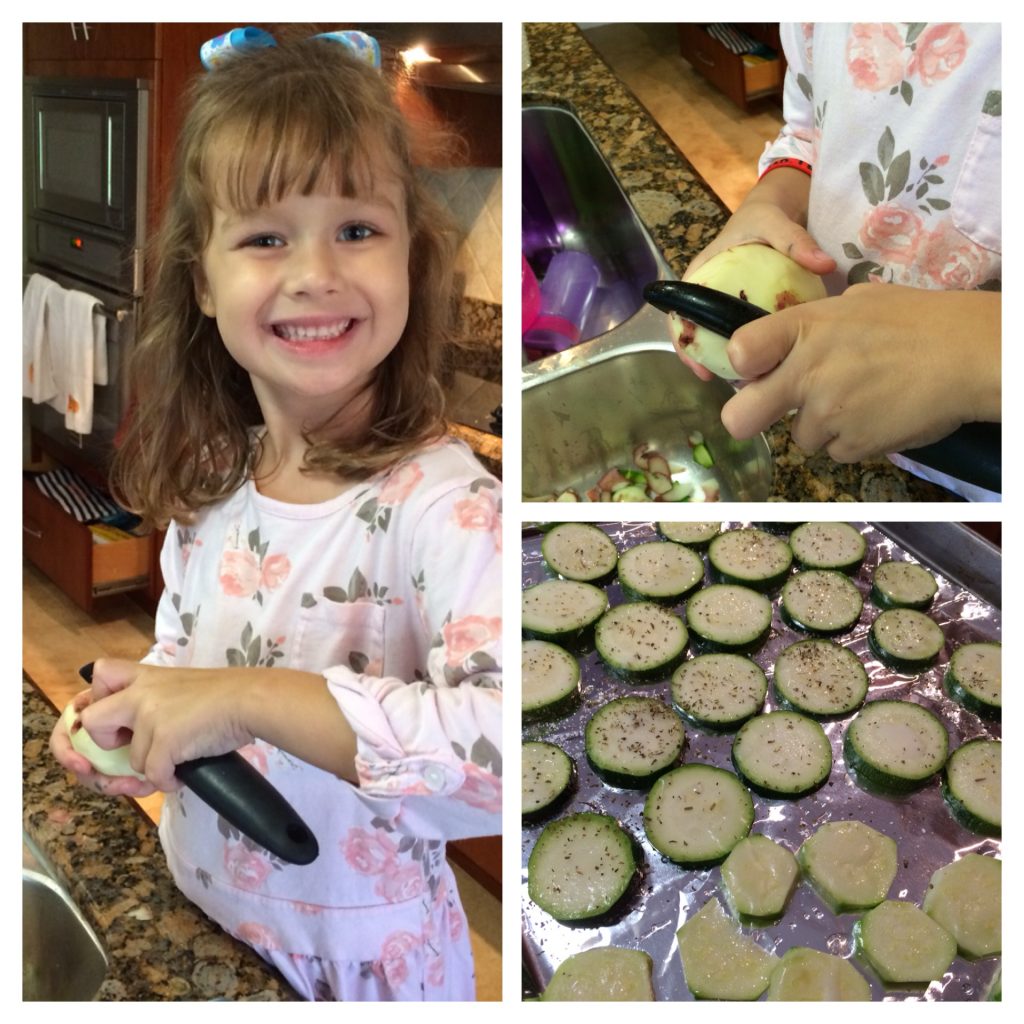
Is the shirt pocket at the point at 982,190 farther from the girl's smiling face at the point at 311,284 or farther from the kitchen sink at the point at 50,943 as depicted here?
the kitchen sink at the point at 50,943

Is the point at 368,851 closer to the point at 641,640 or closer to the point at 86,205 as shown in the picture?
the point at 641,640

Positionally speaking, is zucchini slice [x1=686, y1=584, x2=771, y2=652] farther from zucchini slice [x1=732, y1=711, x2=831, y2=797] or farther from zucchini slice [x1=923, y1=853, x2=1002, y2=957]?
zucchini slice [x1=923, y1=853, x2=1002, y2=957]

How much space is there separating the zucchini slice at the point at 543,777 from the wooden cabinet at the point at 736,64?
554mm

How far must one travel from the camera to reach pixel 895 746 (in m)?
0.78

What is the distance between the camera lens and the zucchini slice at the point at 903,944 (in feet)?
2.19

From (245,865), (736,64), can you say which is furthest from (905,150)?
(245,865)

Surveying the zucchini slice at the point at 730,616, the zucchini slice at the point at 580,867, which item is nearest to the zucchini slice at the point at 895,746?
the zucchini slice at the point at 730,616

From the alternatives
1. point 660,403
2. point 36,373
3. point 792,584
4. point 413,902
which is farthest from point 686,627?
point 36,373

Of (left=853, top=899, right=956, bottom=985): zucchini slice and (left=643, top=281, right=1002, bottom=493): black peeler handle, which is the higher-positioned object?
(left=643, top=281, right=1002, bottom=493): black peeler handle

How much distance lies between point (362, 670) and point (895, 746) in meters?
0.46

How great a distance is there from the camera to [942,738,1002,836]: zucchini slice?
0.73m

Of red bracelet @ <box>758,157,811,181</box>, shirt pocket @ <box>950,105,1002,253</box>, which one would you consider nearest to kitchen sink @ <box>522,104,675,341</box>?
red bracelet @ <box>758,157,811,181</box>

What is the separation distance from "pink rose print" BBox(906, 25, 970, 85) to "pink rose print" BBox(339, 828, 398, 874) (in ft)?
2.15
